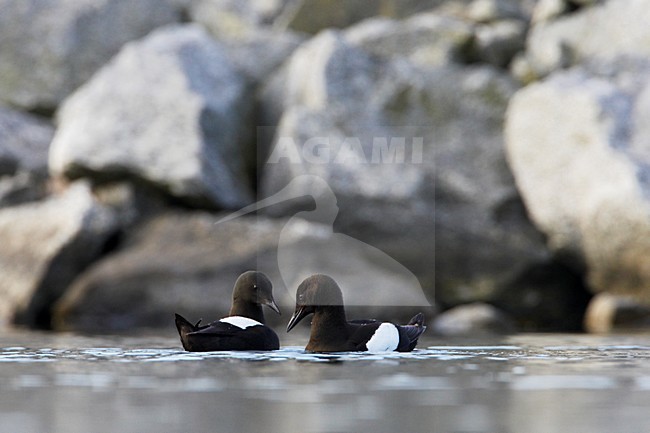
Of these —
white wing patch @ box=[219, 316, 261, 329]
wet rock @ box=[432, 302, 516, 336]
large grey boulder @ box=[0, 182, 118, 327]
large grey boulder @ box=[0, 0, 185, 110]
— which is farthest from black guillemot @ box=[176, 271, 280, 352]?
large grey boulder @ box=[0, 0, 185, 110]

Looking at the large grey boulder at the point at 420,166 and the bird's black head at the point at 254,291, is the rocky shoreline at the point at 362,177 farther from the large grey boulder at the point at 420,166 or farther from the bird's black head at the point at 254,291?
the bird's black head at the point at 254,291

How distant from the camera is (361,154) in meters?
15.2

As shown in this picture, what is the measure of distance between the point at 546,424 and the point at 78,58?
1576 centimetres

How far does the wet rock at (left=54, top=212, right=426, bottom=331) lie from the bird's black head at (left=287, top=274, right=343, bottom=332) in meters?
4.98

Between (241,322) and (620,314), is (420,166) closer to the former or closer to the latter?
(620,314)

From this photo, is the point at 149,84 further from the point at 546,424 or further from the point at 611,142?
the point at 546,424

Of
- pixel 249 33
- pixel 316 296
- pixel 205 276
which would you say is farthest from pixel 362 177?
pixel 316 296

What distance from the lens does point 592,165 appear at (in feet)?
46.0

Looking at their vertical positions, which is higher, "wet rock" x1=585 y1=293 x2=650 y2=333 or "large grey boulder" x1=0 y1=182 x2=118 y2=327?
"large grey boulder" x1=0 y1=182 x2=118 y2=327

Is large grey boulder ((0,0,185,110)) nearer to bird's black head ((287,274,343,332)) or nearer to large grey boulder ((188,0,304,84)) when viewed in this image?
large grey boulder ((188,0,304,84))

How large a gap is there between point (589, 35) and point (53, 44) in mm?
8284

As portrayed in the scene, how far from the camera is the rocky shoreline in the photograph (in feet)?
44.3

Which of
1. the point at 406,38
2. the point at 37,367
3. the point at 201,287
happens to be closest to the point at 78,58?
the point at 406,38

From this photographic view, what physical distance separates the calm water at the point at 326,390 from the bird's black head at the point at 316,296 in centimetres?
32
